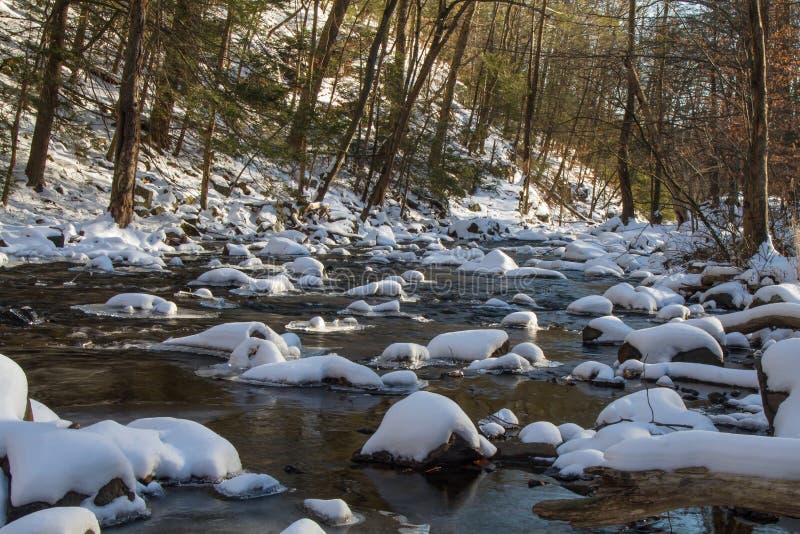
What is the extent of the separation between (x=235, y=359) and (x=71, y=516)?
2.97m

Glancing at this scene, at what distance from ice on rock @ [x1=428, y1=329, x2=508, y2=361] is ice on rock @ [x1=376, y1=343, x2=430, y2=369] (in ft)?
0.60

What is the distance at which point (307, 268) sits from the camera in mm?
10625

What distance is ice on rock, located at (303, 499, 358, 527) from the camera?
2717mm

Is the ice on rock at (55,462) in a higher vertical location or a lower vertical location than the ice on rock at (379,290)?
lower

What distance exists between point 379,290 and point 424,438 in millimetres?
5733

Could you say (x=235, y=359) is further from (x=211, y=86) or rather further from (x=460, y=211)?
(x=460, y=211)

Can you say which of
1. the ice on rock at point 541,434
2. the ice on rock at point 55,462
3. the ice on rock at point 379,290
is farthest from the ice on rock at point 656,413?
the ice on rock at point 379,290

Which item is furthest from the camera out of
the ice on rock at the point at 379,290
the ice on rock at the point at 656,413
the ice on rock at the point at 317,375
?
the ice on rock at the point at 379,290

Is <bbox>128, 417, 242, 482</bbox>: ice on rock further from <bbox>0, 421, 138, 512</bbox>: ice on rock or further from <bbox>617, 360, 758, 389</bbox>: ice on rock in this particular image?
<bbox>617, 360, 758, 389</bbox>: ice on rock

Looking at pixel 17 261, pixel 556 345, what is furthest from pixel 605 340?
pixel 17 261

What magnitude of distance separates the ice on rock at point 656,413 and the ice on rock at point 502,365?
1.40 metres

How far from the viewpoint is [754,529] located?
2.79 m

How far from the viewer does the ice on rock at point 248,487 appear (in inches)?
116

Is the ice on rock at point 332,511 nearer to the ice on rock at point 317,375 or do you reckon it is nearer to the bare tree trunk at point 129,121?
the ice on rock at point 317,375
